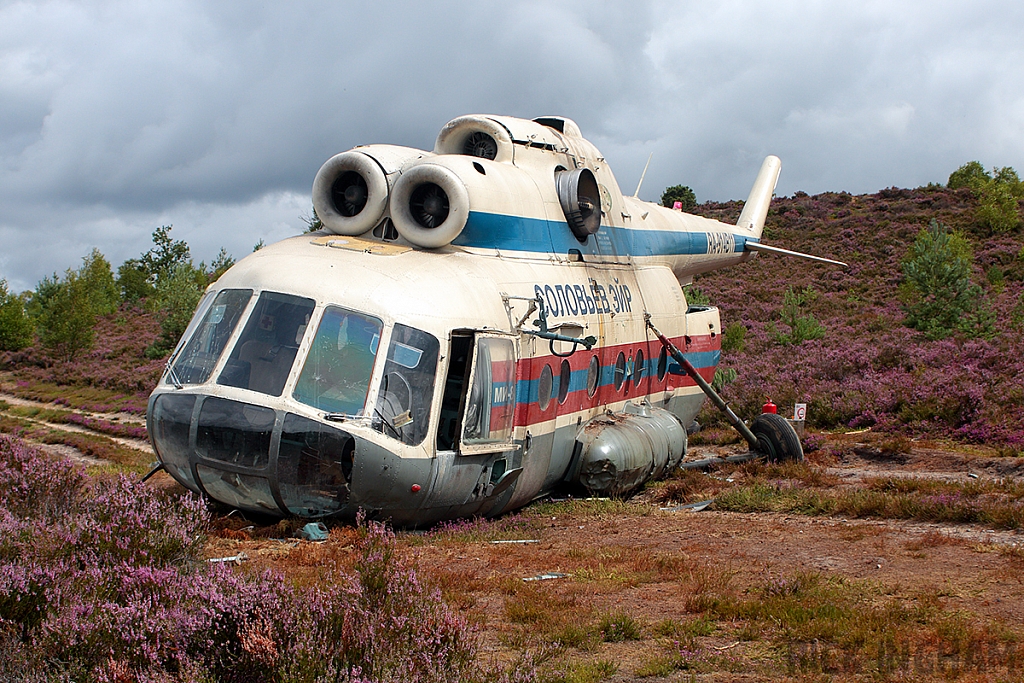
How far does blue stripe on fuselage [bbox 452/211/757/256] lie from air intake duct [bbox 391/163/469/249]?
0.30 m

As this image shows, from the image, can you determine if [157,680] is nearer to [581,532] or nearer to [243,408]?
[243,408]

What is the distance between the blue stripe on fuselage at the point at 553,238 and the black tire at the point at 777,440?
348 cm

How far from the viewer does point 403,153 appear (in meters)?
11.4

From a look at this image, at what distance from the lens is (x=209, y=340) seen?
8758 millimetres

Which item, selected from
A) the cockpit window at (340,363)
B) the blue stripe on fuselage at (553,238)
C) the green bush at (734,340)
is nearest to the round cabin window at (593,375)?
the blue stripe on fuselage at (553,238)

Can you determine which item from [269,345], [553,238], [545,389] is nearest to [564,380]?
[545,389]

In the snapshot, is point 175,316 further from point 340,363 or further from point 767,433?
point 340,363

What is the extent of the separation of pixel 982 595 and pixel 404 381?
5185 millimetres

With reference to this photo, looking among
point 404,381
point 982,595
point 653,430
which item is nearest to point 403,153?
point 404,381

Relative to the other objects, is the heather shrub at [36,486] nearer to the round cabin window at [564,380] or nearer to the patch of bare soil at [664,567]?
the patch of bare soil at [664,567]

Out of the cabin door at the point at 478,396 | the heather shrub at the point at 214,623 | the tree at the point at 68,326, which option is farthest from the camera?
the tree at the point at 68,326

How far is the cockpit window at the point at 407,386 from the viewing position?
8297 millimetres

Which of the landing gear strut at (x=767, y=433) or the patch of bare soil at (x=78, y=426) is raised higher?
the landing gear strut at (x=767, y=433)

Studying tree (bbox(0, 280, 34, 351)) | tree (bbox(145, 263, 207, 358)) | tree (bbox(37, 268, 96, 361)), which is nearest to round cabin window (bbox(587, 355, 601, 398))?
tree (bbox(145, 263, 207, 358))
